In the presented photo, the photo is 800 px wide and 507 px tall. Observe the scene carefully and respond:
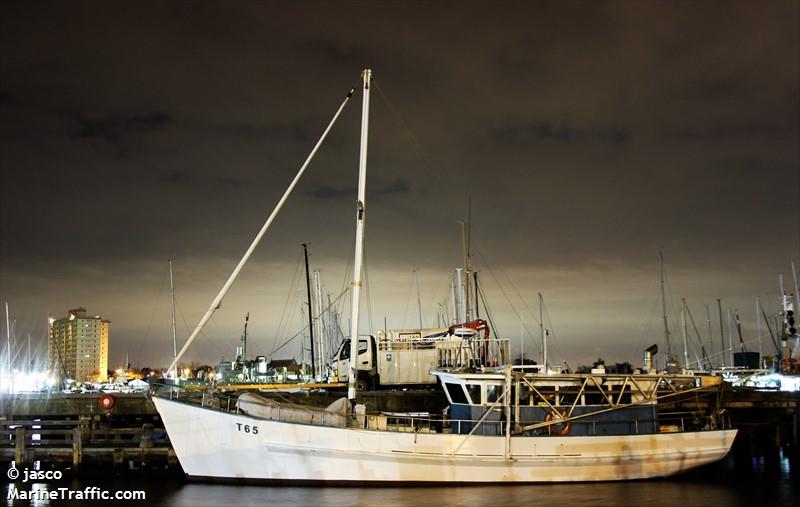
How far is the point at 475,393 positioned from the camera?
77.8 feet

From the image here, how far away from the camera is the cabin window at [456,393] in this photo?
23.8 m

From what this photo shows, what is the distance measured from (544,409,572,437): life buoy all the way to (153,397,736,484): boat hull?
0.30 metres

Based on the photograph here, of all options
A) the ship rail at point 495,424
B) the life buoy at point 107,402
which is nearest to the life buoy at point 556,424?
the ship rail at point 495,424

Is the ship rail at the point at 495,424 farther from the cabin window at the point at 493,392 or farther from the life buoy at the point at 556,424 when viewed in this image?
the cabin window at the point at 493,392

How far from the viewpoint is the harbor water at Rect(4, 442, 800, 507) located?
814 inches

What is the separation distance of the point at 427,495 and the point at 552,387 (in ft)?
18.4

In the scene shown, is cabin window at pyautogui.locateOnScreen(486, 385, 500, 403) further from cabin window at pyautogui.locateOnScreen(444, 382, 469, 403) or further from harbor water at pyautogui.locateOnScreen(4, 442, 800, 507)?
harbor water at pyautogui.locateOnScreen(4, 442, 800, 507)

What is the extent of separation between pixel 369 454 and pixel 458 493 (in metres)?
2.91

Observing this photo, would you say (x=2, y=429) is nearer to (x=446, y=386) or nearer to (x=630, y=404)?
(x=446, y=386)

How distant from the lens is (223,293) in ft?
77.2

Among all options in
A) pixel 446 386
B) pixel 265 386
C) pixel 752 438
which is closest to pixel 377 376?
pixel 265 386

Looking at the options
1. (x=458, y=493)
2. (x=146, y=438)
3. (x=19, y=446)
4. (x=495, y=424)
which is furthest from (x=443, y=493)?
(x=19, y=446)

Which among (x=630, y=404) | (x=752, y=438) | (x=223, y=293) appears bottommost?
(x=752, y=438)

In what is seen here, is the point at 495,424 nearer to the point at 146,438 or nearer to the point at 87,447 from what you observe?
the point at 146,438
